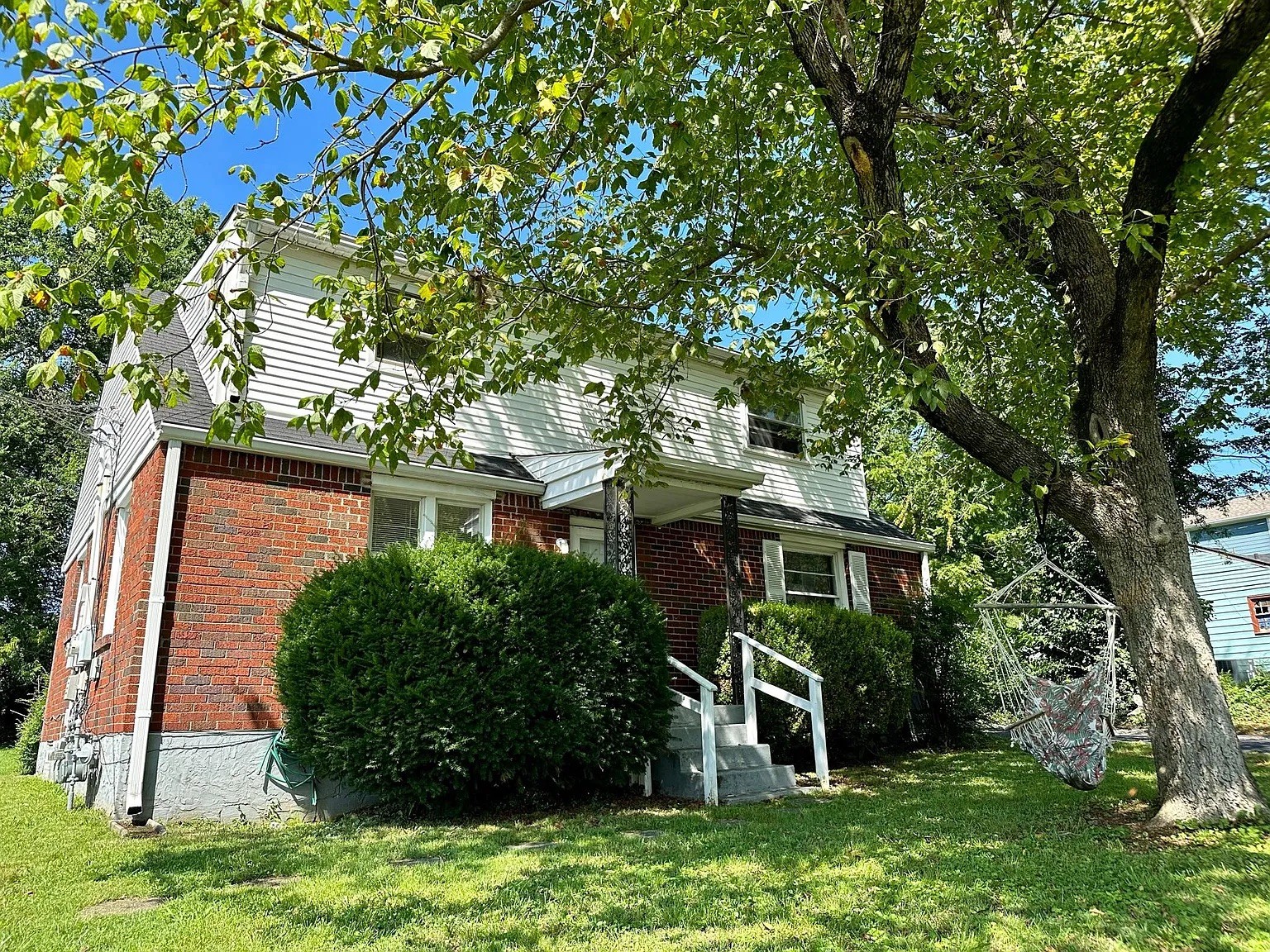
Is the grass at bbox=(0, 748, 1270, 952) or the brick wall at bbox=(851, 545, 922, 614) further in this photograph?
the brick wall at bbox=(851, 545, 922, 614)

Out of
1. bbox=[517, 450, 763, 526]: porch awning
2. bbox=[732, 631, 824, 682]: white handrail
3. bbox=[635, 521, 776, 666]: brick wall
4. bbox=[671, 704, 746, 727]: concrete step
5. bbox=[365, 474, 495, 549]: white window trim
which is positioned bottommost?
bbox=[671, 704, 746, 727]: concrete step

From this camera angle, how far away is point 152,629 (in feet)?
23.7

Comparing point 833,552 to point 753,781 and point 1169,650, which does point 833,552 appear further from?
point 1169,650

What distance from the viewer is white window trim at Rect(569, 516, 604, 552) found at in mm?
10125

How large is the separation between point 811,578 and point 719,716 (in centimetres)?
416

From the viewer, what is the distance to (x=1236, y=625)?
23.8 metres

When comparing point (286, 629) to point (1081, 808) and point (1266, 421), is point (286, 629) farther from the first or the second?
point (1266, 421)

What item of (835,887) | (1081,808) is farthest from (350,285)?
(1081,808)

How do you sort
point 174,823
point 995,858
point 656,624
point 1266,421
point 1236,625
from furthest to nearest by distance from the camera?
point 1236,625 → point 1266,421 → point 656,624 → point 174,823 → point 995,858

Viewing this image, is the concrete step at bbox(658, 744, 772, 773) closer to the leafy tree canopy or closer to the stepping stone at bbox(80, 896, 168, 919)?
the leafy tree canopy

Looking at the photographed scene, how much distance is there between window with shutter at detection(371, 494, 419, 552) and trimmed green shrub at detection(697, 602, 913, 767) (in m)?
3.79

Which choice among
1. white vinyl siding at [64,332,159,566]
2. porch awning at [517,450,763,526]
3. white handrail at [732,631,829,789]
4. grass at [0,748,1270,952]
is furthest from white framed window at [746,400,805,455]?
white vinyl siding at [64,332,159,566]

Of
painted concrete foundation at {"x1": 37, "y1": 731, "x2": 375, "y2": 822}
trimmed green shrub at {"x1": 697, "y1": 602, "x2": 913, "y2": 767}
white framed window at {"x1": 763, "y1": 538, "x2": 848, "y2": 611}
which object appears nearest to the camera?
painted concrete foundation at {"x1": 37, "y1": 731, "x2": 375, "y2": 822}

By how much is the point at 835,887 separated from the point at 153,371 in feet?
14.5
